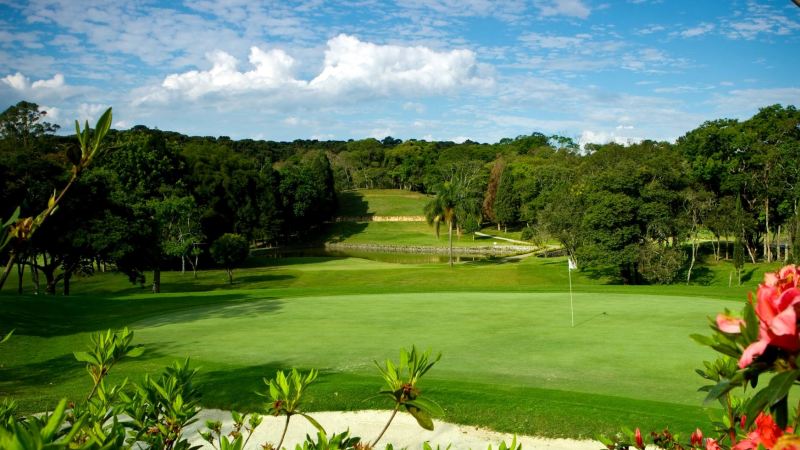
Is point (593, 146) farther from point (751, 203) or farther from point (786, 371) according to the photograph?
point (786, 371)

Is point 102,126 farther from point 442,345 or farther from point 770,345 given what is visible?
point 442,345

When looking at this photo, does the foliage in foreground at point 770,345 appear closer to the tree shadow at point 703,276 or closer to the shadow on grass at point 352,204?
the tree shadow at point 703,276

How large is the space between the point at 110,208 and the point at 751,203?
45859mm

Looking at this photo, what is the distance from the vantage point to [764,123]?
1775 inches

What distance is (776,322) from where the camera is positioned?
124cm

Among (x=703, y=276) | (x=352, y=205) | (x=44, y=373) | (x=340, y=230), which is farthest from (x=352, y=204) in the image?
(x=44, y=373)

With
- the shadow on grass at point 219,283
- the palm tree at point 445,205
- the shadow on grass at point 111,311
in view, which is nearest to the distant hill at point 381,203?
the palm tree at point 445,205

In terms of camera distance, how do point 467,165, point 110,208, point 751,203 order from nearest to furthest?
point 110,208, point 751,203, point 467,165

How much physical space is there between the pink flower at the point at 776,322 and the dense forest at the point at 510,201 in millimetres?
15196

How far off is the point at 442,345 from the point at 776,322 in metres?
11.2

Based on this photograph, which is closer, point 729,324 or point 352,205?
point 729,324

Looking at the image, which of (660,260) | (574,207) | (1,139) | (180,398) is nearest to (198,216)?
(1,139)

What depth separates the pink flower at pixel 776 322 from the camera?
4.04ft

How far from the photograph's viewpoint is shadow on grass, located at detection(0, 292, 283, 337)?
16016 millimetres
